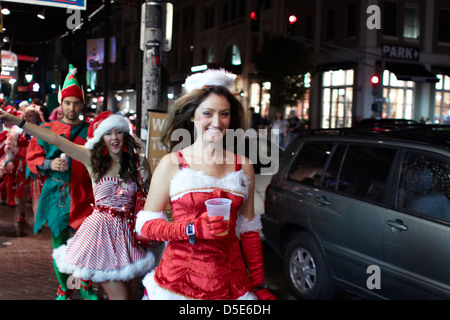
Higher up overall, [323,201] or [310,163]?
[310,163]

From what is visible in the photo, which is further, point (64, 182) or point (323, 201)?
point (323, 201)

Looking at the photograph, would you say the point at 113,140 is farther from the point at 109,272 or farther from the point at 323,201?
the point at 323,201

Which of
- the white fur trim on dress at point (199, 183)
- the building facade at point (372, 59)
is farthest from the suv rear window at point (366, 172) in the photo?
the building facade at point (372, 59)

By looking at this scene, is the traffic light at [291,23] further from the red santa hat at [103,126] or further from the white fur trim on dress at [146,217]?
the white fur trim on dress at [146,217]

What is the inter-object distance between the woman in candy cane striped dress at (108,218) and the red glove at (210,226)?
162cm

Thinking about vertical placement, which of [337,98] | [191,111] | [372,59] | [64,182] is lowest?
[64,182]

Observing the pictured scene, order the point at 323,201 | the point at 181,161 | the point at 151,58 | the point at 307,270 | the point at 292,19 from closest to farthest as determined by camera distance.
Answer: the point at 181,161 → the point at 323,201 → the point at 307,270 → the point at 151,58 → the point at 292,19

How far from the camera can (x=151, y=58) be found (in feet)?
17.7

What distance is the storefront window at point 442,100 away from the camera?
98.5ft

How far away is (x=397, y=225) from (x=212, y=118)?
2.17 m

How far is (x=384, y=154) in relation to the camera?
14.8ft

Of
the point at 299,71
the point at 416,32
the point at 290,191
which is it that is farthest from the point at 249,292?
the point at 416,32

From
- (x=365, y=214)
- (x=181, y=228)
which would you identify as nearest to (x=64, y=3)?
(x=365, y=214)

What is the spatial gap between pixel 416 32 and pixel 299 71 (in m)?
7.56
